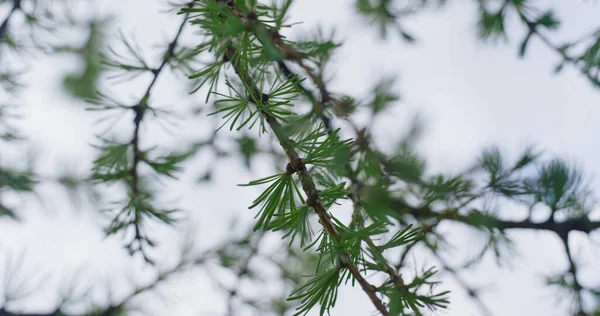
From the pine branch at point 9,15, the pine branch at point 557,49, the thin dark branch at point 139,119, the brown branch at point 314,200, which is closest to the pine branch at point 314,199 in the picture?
the brown branch at point 314,200

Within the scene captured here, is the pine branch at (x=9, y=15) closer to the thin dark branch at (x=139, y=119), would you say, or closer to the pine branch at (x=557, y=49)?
the thin dark branch at (x=139, y=119)

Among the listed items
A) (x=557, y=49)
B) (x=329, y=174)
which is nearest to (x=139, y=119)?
(x=329, y=174)

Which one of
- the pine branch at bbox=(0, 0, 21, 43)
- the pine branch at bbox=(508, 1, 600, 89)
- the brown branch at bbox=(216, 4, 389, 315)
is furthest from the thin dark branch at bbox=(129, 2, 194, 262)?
the pine branch at bbox=(508, 1, 600, 89)

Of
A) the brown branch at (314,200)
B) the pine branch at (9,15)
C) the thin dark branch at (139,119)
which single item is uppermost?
the pine branch at (9,15)

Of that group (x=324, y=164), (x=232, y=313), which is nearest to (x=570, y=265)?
(x=324, y=164)

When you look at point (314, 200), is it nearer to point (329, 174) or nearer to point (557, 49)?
point (329, 174)

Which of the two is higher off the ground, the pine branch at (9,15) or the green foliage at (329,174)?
the pine branch at (9,15)

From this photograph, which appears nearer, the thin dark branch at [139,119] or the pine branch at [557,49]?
the thin dark branch at [139,119]

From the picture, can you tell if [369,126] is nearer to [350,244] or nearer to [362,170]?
[362,170]

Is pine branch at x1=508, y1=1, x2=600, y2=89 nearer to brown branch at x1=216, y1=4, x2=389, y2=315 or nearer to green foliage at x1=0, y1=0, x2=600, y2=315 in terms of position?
green foliage at x1=0, y1=0, x2=600, y2=315

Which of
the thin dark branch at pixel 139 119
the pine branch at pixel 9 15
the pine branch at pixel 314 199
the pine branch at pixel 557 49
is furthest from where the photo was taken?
the pine branch at pixel 9 15

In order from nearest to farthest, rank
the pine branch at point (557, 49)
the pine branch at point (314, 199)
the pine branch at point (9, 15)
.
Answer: the pine branch at point (314, 199) < the pine branch at point (557, 49) < the pine branch at point (9, 15)

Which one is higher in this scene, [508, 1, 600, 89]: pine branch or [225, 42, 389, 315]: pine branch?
[508, 1, 600, 89]: pine branch

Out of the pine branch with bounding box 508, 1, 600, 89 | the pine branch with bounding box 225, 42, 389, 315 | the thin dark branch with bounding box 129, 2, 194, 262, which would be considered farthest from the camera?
the pine branch with bounding box 508, 1, 600, 89
